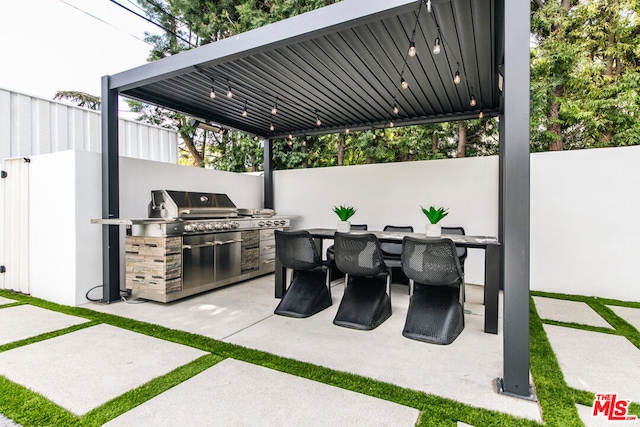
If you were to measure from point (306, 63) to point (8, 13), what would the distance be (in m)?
8.46

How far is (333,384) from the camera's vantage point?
86.4 inches

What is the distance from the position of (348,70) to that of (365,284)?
257 cm

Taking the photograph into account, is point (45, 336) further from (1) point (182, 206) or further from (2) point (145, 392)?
(1) point (182, 206)

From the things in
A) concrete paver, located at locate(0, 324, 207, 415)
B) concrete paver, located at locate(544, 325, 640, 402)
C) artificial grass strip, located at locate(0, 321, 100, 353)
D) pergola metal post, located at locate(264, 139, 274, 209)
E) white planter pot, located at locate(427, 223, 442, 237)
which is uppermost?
pergola metal post, located at locate(264, 139, 274, 209)

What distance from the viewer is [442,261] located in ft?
9.70

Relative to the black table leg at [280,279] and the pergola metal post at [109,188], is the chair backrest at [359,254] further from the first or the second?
the pergola metal post at [109,188]

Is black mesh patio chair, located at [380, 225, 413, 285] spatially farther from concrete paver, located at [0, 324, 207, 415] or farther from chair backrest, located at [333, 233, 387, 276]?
concrete paver, located at [0, 324, 207, 415]

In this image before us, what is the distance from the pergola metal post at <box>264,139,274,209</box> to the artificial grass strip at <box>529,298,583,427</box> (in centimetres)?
560

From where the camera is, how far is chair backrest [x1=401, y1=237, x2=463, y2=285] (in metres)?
2.92

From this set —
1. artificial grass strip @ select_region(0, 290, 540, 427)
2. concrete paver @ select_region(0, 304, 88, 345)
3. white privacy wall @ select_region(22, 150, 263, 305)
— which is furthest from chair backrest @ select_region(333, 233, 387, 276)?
white privacy wall @ select_region(22, 150, 263, 305)

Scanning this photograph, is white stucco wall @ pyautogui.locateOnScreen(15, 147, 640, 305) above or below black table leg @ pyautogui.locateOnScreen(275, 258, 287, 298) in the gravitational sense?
above

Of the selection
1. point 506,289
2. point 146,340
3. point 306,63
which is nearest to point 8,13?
point 306,63

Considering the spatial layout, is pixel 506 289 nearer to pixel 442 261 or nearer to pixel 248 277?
pixel 442 261

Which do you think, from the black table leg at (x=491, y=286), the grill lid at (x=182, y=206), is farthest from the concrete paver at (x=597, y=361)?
the grill lid at (x=182, y=206)
